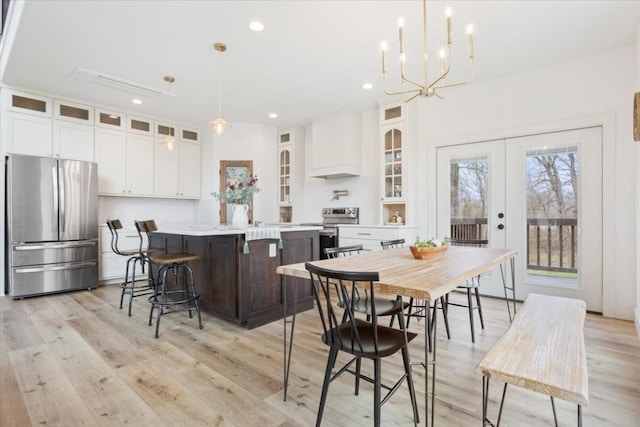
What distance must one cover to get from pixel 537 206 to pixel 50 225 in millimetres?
6118

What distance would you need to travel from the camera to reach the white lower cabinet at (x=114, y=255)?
4.96 m

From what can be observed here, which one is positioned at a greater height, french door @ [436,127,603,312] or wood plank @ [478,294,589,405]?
french door @ [436,127,603,312]

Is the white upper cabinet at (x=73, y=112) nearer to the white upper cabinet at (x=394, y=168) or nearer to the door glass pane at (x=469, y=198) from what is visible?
the white upper cabinet at (x=394, y=168)

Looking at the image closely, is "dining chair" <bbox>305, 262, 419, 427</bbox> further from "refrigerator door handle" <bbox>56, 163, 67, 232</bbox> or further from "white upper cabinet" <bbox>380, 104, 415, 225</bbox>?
"refrigerator door handle" <bbox>56, 163, 67, 232</bbox>

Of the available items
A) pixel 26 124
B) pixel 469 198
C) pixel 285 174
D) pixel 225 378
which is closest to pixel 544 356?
pixel 225 378

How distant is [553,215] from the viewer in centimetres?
380

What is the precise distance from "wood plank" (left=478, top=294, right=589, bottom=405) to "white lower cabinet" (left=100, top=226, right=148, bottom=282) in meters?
4.98

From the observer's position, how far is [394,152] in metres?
4.96

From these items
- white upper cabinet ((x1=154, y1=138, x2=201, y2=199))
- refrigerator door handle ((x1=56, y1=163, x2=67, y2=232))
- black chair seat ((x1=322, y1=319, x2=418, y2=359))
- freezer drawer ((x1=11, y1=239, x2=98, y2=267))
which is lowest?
black chair seat ((x1=322, y1=319, x2=418, y2=359))

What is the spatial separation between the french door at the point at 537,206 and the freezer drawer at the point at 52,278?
5.05 m

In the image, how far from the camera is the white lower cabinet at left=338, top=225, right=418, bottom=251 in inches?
181

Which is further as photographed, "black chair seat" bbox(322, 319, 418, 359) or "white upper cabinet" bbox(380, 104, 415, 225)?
"white upper cabinet" bbox(380, 104, 415, 225)

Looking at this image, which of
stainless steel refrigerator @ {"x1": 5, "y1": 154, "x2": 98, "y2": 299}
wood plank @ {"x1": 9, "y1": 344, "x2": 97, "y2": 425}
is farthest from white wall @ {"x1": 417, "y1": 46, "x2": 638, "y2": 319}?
stainless steel refrigerator @ {"x1": 5, "y1": 154, "x2": 98, "y2": 299}

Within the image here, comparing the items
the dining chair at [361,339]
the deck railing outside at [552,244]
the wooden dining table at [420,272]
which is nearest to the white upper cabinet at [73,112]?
the wooden dining table at [420,272]
